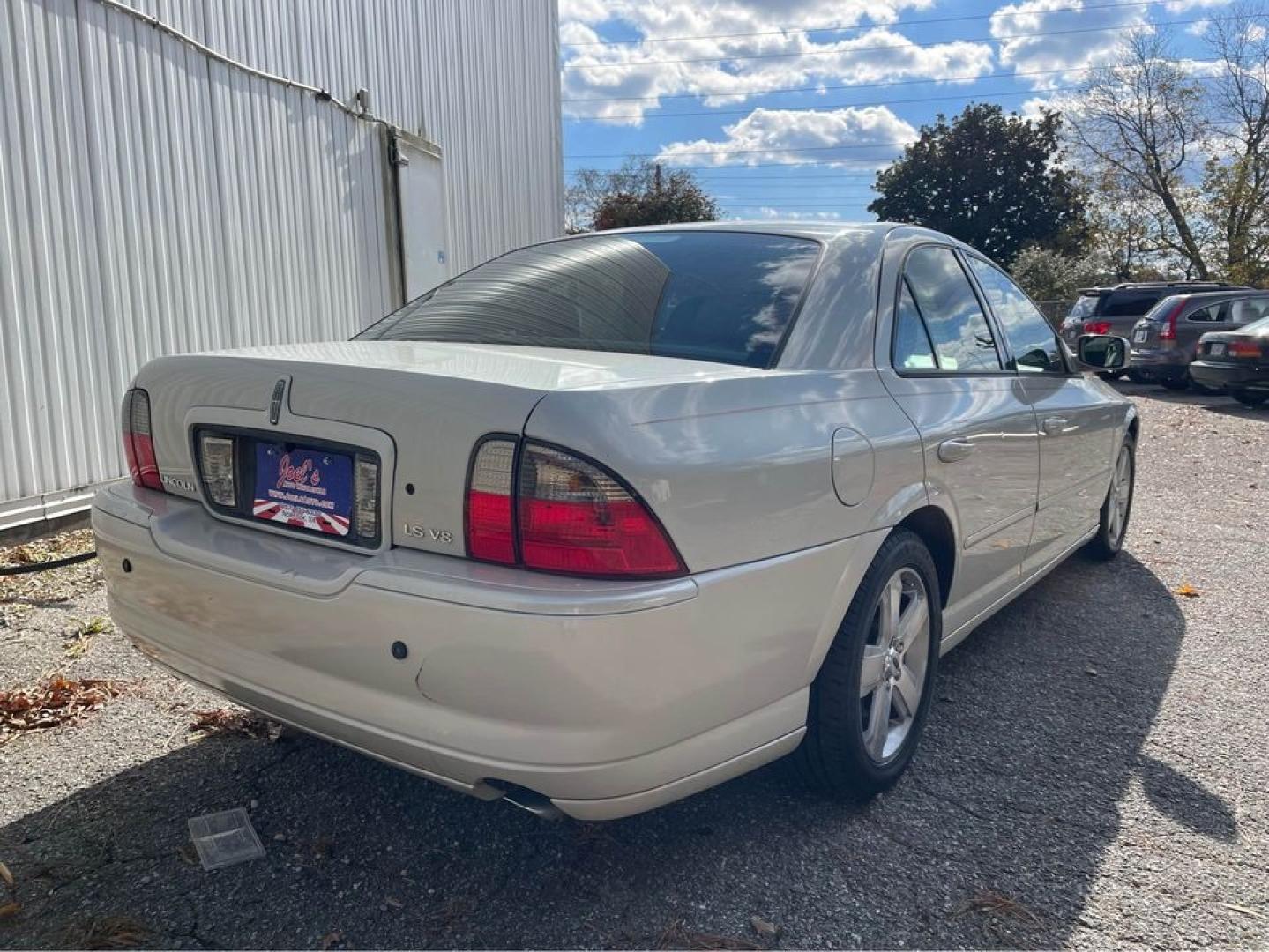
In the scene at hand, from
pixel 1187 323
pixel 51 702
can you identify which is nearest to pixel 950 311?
pixel 51 702

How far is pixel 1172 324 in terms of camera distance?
15.0 metres

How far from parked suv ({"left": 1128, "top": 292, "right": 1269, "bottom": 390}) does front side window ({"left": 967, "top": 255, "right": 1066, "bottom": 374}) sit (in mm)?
12318

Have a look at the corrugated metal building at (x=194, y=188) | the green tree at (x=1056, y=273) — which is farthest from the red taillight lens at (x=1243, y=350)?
the green tree at (x=1056, y=273)

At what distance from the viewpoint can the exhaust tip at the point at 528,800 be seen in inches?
78.7

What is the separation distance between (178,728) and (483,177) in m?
8.56

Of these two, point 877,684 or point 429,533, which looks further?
point 877,684

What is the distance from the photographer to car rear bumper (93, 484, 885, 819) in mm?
1879

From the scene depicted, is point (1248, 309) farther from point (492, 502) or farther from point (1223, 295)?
point (492, 502)

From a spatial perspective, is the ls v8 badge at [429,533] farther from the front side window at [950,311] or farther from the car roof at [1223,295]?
the car roof at [1223,295]

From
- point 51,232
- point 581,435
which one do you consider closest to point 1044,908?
point 581,435

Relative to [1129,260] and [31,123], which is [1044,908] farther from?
[1129,260]

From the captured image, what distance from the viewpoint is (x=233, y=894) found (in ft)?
7.47

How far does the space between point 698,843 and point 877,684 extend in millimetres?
649

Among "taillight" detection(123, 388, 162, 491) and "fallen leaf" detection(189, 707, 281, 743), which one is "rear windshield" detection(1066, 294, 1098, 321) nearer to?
"fallen leaf" detection(189, 707, 281, 743)
